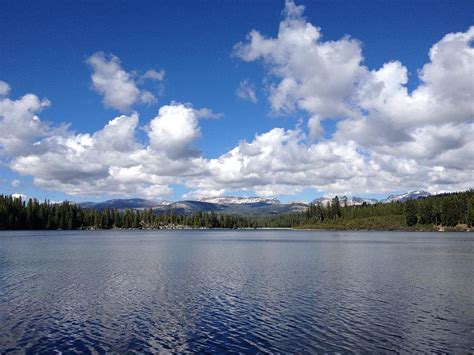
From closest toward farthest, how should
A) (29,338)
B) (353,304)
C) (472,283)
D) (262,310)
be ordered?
(29,338), (262,310), (353,304), (472,283)

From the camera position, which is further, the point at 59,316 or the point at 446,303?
the point at 446,303

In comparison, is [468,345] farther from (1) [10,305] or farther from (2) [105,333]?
(1) [10,305]

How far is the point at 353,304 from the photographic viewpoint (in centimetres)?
4034

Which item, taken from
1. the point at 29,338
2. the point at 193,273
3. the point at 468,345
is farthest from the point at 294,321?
the point at 193,273

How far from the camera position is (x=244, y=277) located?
5788cm

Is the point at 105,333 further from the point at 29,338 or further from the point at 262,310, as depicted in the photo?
the point at 262,310

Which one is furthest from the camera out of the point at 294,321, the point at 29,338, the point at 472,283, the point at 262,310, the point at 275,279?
the point at 275,279

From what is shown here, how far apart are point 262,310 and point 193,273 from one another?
25736mm

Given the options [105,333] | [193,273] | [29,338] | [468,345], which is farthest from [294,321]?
[193,273]

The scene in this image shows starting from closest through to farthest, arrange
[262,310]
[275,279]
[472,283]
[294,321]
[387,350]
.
A: [387,350] < [294,321] < [262,310] < [472,283] < [275,279]

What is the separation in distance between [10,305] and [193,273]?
89.2 ft

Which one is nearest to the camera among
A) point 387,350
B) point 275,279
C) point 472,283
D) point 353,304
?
point 387,350

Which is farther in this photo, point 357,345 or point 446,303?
point 446,303

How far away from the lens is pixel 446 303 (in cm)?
4056
